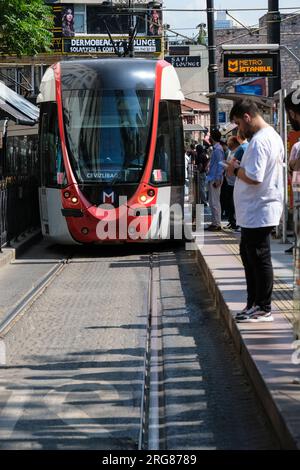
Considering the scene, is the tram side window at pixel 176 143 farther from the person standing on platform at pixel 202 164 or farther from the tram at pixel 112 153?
the person standing on platform at pixel 202 164

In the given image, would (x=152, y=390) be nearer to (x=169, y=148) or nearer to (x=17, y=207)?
(x=169, y=148)

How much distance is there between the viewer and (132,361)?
798 centimetres

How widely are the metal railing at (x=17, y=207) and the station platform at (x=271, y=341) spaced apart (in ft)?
15.7

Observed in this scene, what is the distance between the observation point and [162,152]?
16.3 metres

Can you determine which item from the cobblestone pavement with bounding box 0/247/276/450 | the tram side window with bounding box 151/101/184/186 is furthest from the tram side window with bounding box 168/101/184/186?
the cobblestone pavement with bounding box 0/247/276/450

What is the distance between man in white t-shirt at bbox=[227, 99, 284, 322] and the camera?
796cm

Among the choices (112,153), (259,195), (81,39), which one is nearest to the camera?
(259,195)

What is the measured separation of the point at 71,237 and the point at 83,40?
38070 mm

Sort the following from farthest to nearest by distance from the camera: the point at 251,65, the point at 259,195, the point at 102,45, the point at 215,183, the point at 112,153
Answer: the point at 102,45 < the point at 251,65 < the point at 215,183 < the point at 112,153 < the point at 259,195

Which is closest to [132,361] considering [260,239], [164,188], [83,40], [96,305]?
[260,239]

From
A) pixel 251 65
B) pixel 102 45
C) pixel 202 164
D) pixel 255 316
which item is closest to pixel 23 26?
pixel 202 164

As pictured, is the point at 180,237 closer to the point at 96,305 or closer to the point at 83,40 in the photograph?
the point at 96,305

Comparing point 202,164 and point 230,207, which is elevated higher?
point 202,164

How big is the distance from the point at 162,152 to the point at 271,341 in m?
9.17
